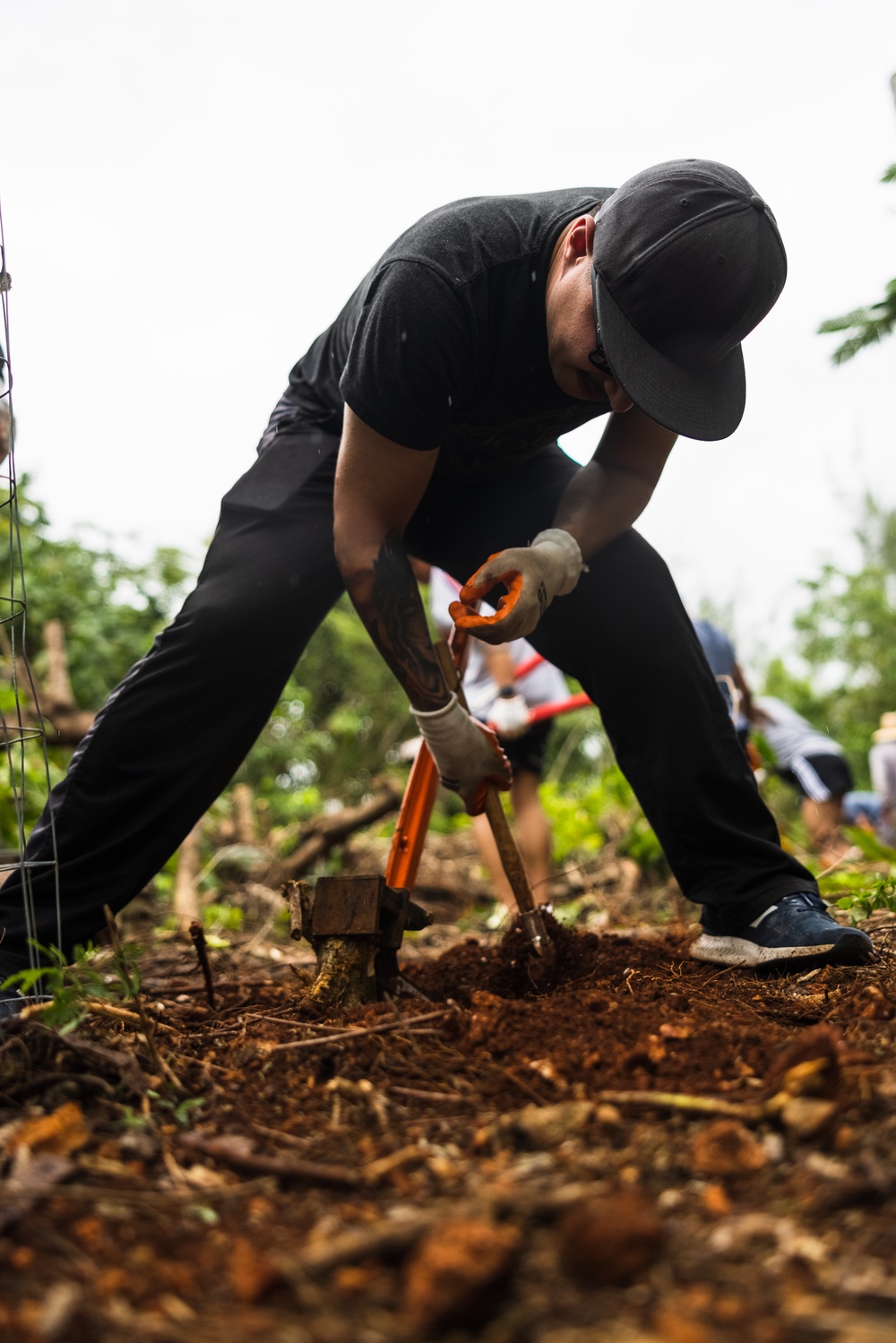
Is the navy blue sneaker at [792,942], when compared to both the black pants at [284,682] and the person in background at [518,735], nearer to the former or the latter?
the black pants at [284,682]

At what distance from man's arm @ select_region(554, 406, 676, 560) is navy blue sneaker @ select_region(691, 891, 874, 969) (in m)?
0.95

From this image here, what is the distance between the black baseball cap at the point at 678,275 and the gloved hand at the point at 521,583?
43cm

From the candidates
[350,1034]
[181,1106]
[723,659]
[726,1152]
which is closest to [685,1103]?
[726,1152]

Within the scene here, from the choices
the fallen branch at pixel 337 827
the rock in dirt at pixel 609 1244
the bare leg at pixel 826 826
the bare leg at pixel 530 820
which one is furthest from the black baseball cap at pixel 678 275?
the bare leg at pixel 826 826

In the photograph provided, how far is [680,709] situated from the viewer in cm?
241

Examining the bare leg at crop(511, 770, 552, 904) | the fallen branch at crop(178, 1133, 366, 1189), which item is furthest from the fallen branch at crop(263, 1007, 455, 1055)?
the bare leg at crop(511, 770, 552, 904)

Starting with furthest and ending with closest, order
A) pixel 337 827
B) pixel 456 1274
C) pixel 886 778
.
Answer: pixel 886 778
pixel 337 827
pixel 456 1274

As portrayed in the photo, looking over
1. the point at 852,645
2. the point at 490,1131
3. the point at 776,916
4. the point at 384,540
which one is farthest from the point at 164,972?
the point at 852,645

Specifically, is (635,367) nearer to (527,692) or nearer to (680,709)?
(680,709)

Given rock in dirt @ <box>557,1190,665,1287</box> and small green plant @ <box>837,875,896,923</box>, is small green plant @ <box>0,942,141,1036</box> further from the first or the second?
small green plant @ <box>837,875,896,923</box>

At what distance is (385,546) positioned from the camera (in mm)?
2307

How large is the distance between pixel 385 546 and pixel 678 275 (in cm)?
84

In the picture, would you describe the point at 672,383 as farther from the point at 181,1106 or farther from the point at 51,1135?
the point at 51,1135

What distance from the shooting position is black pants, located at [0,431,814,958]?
2.19 meters
